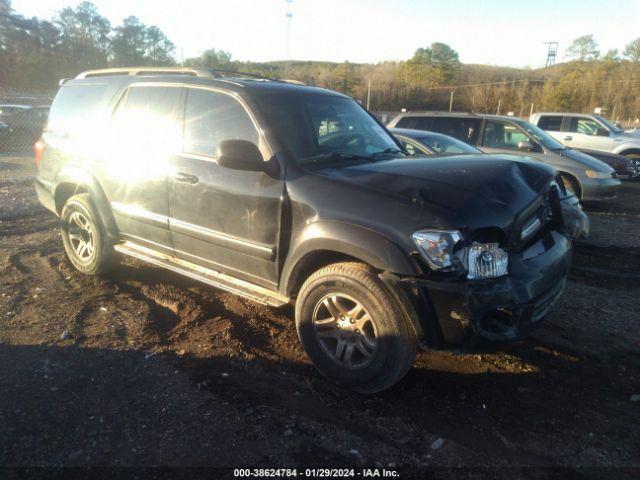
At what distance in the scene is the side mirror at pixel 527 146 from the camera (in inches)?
349

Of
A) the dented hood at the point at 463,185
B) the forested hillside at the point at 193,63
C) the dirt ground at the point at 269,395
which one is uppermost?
the forested hillside at the point at 193,63

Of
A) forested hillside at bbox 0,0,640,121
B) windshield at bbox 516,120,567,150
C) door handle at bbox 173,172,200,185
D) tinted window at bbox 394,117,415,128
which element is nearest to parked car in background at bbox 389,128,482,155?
tinted window at bbox 394,117,415,128

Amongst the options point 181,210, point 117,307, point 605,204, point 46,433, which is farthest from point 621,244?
point 46,433

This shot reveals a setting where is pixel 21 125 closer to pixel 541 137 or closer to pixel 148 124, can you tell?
pixel 148 124

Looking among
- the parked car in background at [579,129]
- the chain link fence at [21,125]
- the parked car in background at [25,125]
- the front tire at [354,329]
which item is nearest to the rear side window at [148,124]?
the front tire at [354,329]

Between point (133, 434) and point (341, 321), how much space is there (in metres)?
1.41

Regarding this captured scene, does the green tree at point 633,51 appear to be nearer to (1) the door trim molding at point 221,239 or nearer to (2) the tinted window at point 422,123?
(2) the tinted window at point 422,123

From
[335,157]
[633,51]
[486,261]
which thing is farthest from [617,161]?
[633,51]

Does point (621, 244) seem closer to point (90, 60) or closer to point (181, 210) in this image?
point (181, 210)

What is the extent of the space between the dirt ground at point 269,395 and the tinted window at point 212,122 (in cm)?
155

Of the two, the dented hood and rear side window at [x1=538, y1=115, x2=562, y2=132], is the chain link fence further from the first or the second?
the dented hood

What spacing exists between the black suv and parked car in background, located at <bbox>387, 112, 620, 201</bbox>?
573 cm

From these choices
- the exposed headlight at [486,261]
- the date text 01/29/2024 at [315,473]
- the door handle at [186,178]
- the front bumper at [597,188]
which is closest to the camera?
the date text 01/29/2024 at [315,473]

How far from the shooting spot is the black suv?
2.65 meters
